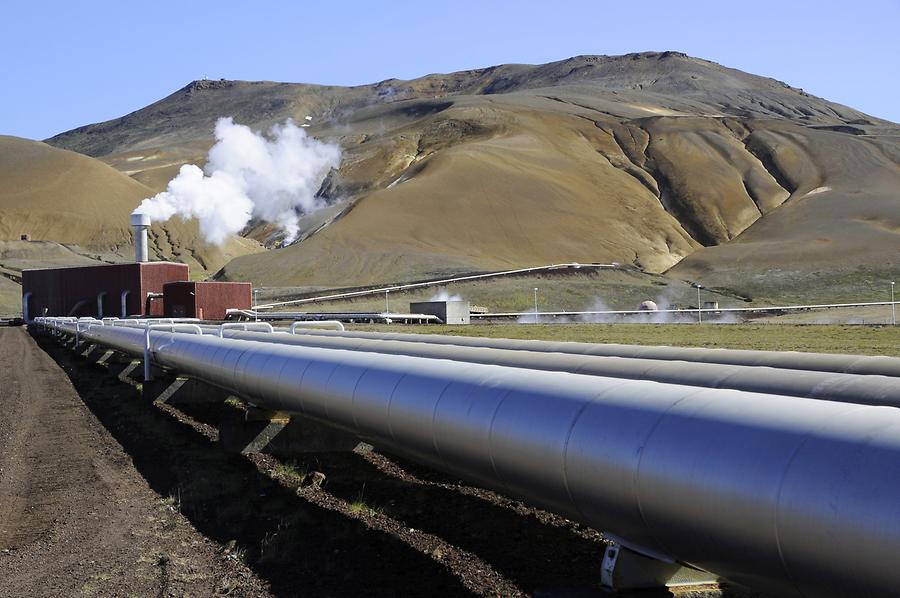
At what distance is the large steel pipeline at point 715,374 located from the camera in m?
6.98

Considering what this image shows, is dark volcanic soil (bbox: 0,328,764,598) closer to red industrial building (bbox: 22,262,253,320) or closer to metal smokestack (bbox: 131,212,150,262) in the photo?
red industrial building (bbox: 22,262,253,320)

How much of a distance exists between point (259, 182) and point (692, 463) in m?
164

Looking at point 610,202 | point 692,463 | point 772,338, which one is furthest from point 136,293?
point 610,202

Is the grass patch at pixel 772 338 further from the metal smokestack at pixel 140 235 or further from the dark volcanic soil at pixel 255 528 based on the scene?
the metal smokestack at pixel 140 235

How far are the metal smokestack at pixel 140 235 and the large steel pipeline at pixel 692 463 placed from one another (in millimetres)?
76479

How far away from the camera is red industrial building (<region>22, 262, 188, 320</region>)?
219 feet

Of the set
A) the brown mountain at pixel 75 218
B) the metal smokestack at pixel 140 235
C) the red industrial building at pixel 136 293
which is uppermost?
the brown mountain at pixel 75 218

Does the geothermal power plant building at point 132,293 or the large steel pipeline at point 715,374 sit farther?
the geothermal power plant building at point 132,293

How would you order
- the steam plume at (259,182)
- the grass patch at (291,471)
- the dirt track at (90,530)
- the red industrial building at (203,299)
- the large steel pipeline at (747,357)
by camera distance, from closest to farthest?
the dirt track at (90,530), the large steel pipeline at (747,357), the grass patch at (291,471), the red industrial building at (203,299), the steam plume at (259,182)

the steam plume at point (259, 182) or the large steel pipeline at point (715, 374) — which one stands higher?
the steam plume at point (259, 182)

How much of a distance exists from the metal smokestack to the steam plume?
4333 cm

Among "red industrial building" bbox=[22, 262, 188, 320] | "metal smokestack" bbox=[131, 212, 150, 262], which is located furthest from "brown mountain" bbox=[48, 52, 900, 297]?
"red industrial building" bbox=[22, 262, 188, 320]

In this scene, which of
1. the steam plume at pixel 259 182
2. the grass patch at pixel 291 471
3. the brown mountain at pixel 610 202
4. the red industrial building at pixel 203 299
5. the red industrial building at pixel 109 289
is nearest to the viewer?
the grass patch at pixel 291 471

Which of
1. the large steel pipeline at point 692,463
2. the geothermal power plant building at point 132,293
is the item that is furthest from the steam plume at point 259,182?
the large steel pipeline at point 692,463
